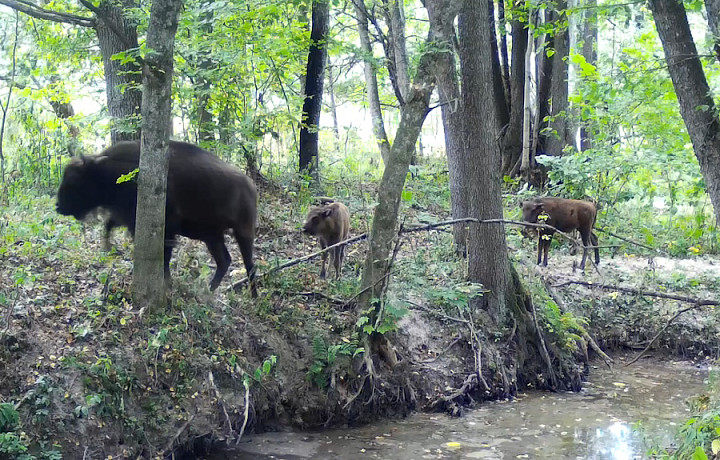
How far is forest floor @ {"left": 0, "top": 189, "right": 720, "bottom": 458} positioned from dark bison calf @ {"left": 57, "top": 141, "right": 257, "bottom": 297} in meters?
0.53

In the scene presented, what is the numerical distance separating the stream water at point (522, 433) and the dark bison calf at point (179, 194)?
2208mm

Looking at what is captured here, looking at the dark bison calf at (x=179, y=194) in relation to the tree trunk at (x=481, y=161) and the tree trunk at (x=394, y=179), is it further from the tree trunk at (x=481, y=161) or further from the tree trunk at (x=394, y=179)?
the tree trunk at (x=481, y=161)

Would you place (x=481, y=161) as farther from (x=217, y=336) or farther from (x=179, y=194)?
(x=217, y=336)

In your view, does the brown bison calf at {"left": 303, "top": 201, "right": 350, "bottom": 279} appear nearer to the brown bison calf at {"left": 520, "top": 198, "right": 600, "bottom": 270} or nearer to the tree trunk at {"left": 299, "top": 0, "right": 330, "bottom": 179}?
the tree trunk at {"left": 299, "top": 0, "right": 330, "bottom": 179}

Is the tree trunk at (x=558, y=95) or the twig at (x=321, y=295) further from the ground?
the tree trunk at (x=558, y=95)

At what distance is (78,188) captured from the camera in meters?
7.99

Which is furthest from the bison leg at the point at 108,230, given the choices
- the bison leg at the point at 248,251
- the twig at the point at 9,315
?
the twig at the point at 9,315

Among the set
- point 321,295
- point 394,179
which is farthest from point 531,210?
point 394,179

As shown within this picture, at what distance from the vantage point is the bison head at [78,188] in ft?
26.0

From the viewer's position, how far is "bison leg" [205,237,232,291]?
8445 mm

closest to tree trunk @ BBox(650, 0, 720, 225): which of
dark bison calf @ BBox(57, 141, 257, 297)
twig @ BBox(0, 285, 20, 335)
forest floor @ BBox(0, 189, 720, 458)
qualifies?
forest floor @ BBox(0, 189, 720, 458)

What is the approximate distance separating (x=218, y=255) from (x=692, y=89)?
576 centimetres

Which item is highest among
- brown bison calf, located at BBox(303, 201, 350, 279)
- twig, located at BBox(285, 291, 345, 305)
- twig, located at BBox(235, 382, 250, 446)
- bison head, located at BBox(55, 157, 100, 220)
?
bison head, located at BBox(55, 157, 100, 220)

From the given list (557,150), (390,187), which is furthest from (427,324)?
(557,150)
